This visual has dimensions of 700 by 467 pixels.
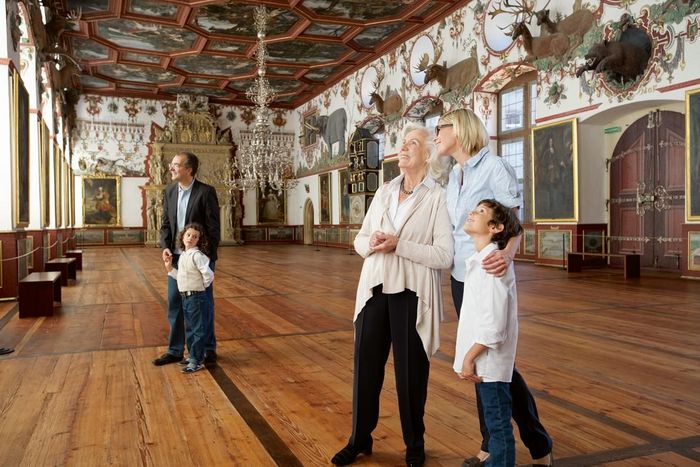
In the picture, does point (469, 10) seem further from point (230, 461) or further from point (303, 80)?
point (230, 461)

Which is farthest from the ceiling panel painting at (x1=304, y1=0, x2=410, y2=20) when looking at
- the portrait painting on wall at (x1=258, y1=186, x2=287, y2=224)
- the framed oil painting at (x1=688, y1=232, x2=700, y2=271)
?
the portrait painting on wall at (x1=258, y1=186, x2=287, y2=224)

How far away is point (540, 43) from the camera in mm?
12688

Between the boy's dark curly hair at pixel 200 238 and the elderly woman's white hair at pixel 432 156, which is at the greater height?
the elderly woman's white hair at pixel 432 156

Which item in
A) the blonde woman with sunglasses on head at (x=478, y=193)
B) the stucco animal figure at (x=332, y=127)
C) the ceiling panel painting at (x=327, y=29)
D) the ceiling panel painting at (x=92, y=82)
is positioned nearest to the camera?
the blonde woman with sunglasses on head at (x=478, y=193)

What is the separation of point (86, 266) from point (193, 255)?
12215 mm

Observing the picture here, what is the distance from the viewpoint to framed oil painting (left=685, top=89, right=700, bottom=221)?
32.3 ft

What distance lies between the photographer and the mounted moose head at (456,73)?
15.0m

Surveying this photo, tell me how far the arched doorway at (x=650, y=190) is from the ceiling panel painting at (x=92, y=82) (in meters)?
20.8

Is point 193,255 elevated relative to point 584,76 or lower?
lower

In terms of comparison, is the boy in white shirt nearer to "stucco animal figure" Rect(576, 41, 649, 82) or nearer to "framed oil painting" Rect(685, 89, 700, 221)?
"framed oil painting" Rect(685, 89, 700, 221)

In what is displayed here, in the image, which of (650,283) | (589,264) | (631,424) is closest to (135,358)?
(631,424)

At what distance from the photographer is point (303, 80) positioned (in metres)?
24.6

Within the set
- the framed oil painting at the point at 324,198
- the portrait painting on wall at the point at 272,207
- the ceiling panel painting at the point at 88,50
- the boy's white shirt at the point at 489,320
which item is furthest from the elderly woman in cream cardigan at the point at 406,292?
the portrait painting on wall at the point at 272,207

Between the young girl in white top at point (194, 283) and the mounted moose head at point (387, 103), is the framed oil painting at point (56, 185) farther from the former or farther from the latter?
the young girl in white top at point (194, 283)
